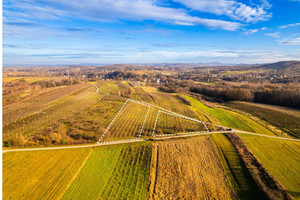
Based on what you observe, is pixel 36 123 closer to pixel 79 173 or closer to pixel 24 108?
pixel 24 108

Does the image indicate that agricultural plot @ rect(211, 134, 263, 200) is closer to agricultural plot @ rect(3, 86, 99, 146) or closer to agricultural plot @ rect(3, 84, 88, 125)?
agricultural plot @ rect(3, 86, 99, 146)

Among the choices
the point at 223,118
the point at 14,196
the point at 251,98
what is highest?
the point at 251,98

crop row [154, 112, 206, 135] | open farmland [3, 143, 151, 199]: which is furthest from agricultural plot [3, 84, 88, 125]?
crop row [154, 112, 206, 135]

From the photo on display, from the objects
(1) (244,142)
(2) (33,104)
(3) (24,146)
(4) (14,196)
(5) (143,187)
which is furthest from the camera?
(2) (33,104)

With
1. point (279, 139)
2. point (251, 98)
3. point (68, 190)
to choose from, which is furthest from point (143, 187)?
point (251, 98)

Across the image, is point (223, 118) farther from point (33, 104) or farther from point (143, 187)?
point (33, 104)

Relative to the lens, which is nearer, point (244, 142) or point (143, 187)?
point (143, 187)

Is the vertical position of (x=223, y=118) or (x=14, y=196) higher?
(x=223, y=118)
